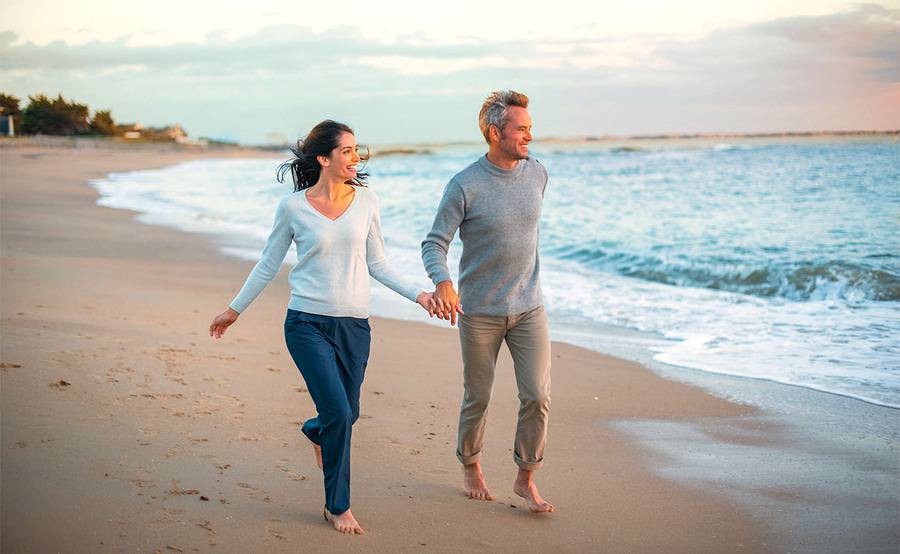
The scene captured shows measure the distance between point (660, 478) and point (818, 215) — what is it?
18912 millimetres

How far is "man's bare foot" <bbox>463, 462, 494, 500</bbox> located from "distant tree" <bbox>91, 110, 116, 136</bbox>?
112 metres

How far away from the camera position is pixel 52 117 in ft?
316

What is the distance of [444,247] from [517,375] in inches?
29.0

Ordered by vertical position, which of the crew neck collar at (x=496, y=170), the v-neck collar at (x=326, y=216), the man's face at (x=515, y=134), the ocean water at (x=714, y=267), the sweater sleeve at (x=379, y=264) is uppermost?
the man's face at (x=515, y=134)

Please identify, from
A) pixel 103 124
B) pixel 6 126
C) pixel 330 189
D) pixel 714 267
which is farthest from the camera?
pixel 103 124

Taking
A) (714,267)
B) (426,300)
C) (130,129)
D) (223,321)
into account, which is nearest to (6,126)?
(130,129)

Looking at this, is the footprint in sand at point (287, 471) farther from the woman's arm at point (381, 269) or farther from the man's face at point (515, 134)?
the man's face at point (515, 134)

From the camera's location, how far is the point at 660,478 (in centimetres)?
487

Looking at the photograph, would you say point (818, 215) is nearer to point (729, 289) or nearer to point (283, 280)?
point (729, 289)

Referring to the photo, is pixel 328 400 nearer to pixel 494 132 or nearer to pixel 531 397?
pixel 531 397

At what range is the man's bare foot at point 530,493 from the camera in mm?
4332

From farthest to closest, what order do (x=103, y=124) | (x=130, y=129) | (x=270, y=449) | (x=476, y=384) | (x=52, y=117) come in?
(x=130, y=129) < (x=103, y=124) < (x=52, y=117) < (x=270, y=449) < (x=476, y=384)

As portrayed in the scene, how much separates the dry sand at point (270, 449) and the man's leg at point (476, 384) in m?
0.12

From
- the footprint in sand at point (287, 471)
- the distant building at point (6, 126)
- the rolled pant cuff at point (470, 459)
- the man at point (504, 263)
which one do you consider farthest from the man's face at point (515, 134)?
the distant building at point (6, 126)
